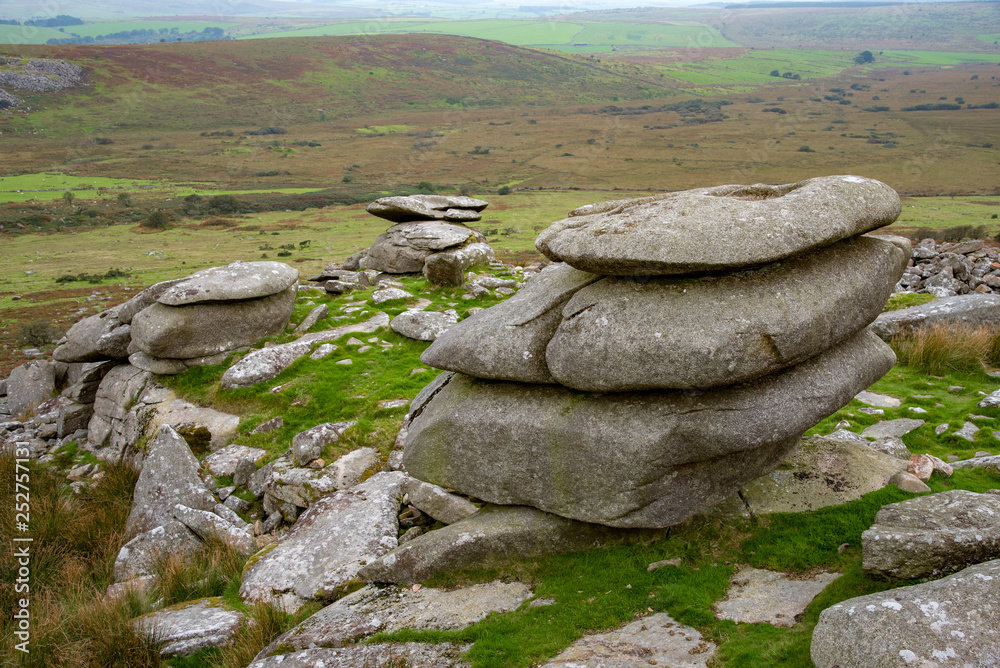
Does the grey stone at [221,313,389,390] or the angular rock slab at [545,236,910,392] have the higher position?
the angular rock slab at [545,236,910,392]

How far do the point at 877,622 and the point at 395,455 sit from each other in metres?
8.51

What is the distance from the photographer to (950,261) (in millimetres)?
20750

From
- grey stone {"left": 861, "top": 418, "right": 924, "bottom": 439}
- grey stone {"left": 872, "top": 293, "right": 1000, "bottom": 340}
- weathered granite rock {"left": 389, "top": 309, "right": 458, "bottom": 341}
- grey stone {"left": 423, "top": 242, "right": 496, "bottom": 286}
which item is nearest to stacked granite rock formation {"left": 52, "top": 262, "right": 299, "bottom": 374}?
weathered granite rock {"left": 389, "top": 309, "right": 458, "bottom": 341}

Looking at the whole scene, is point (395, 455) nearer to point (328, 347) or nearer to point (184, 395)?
point (328, 347)

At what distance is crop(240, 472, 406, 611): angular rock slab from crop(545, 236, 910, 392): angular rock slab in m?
4.31

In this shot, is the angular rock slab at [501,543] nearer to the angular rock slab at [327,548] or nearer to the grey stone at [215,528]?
the angular rock slab at [327,548]

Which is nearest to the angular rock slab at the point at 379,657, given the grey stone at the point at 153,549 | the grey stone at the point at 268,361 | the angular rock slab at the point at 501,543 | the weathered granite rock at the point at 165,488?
the angular rock slab at the point at 501,543

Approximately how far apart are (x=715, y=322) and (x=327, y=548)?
6.86 m

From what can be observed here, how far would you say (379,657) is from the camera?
21.9 ft

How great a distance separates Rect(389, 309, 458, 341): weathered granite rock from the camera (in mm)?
16625

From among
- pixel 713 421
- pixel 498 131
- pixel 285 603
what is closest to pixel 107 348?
pixel 285 603

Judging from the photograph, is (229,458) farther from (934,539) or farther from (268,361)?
(934,539)

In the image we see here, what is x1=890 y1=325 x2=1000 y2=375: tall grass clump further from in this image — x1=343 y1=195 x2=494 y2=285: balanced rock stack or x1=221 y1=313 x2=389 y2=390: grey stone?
x1=221 y1=313 x2=389 y2=390: grey stone

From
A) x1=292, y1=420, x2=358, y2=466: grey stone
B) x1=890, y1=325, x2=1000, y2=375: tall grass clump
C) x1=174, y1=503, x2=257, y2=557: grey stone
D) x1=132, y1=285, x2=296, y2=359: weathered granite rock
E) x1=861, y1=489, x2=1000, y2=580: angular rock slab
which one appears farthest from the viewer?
x1=132, y1=285, x2=296, y2=359: weathered granite rock
